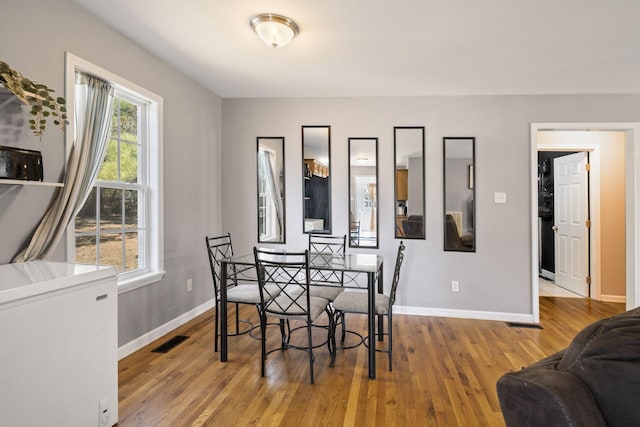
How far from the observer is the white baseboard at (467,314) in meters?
3.80

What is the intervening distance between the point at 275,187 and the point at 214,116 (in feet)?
3.60

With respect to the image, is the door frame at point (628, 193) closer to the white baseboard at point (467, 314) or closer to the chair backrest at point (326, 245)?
the white baseboard at point (467, 314)

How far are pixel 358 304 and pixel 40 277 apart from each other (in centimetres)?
192

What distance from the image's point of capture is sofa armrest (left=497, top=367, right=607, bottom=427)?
2.47 ft

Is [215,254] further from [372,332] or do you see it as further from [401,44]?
[401,44]

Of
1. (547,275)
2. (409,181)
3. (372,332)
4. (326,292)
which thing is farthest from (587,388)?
(547,275)

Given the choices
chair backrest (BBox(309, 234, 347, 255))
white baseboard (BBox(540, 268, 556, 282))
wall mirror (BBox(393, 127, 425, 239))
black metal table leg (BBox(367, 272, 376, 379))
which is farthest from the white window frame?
white baseboard (BBox(540, 268, 556, 282))

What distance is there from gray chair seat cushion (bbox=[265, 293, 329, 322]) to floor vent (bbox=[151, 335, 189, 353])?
107cm

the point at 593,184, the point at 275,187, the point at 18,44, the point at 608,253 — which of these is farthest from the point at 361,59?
the point at 608,253

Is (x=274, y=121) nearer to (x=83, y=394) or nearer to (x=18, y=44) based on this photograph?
(x=18, y=44)

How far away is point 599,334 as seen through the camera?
888mm

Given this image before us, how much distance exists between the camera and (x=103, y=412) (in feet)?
5.92

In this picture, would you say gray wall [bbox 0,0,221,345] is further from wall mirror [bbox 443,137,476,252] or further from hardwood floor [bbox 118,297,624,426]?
wall mirror [bbox 443,137,476,252]

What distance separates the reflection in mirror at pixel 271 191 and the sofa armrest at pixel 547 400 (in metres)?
3.53
